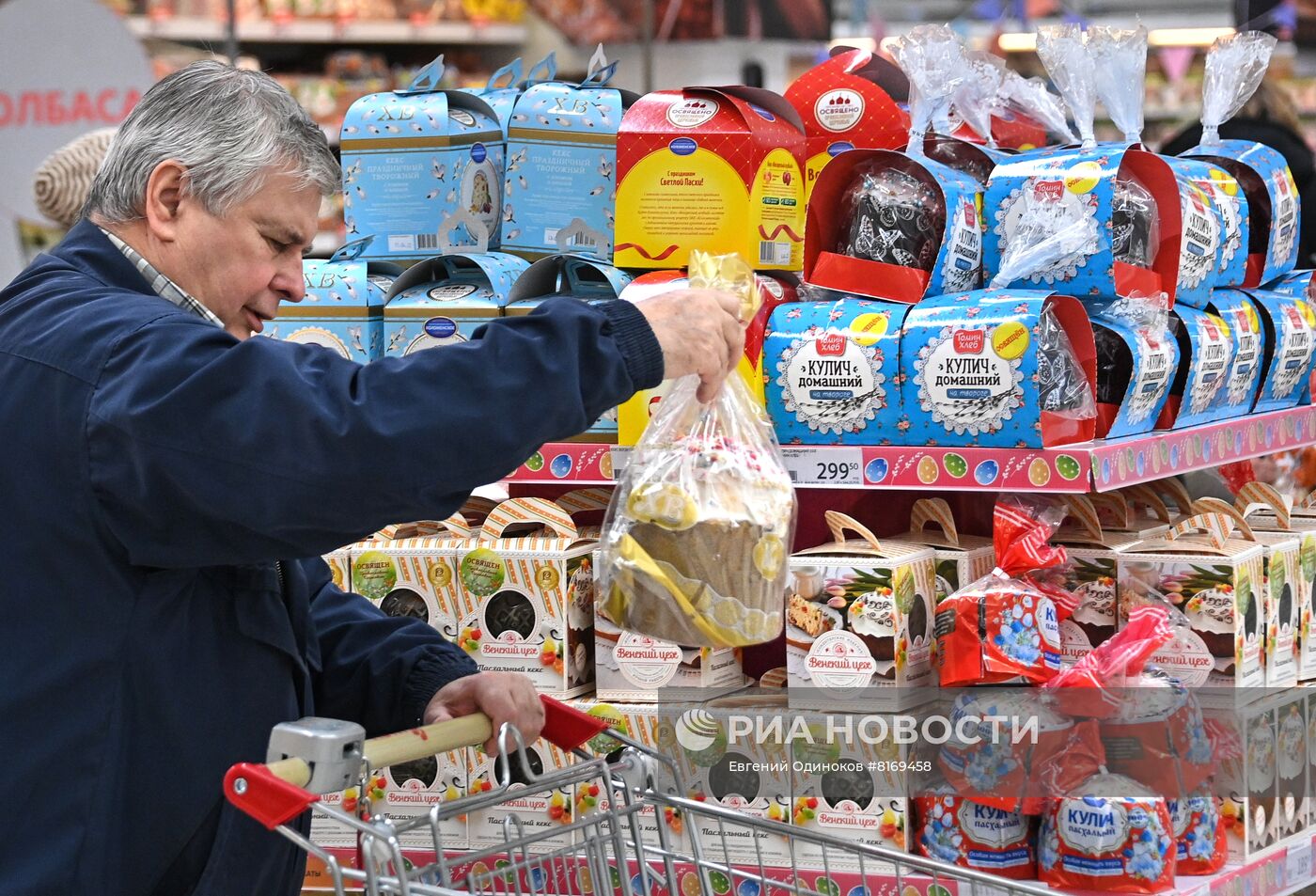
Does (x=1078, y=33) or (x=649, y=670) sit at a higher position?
(x=1078, y=33)

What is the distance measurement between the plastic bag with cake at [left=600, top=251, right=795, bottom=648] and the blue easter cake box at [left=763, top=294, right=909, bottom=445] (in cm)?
50

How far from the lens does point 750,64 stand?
22.7 ft

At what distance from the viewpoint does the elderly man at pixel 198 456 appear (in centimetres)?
147

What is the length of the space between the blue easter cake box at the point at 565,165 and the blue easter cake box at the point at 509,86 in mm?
61

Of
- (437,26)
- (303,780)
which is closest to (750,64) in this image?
(437,26)

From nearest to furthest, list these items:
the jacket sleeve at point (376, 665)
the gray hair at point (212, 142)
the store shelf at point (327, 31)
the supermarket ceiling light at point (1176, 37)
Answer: the gray hair at point (212, 142), the jacket sleeve at point (376, 665), the store shelf at point (327, 31), the supermarket ceiling light at point (1176, 37)

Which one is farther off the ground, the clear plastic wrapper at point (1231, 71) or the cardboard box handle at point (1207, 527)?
the clear plastic wrapper at point (1231, 71)

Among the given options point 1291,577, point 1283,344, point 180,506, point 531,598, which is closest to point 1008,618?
point 1291,577

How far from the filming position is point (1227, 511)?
252 centimetres

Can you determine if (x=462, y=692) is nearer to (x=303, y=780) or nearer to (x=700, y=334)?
(x=303, y=780)

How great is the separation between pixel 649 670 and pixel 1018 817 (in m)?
0.55

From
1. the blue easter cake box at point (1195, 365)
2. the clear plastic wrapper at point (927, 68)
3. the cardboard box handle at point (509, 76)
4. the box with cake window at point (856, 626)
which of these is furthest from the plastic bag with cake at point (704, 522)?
the cardboard box handle at point (509, 76)

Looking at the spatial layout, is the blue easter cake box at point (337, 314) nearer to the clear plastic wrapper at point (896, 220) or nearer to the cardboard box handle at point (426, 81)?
the cardboard box handle at point (426, 81)

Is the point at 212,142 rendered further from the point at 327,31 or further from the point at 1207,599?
the point at 327,31
